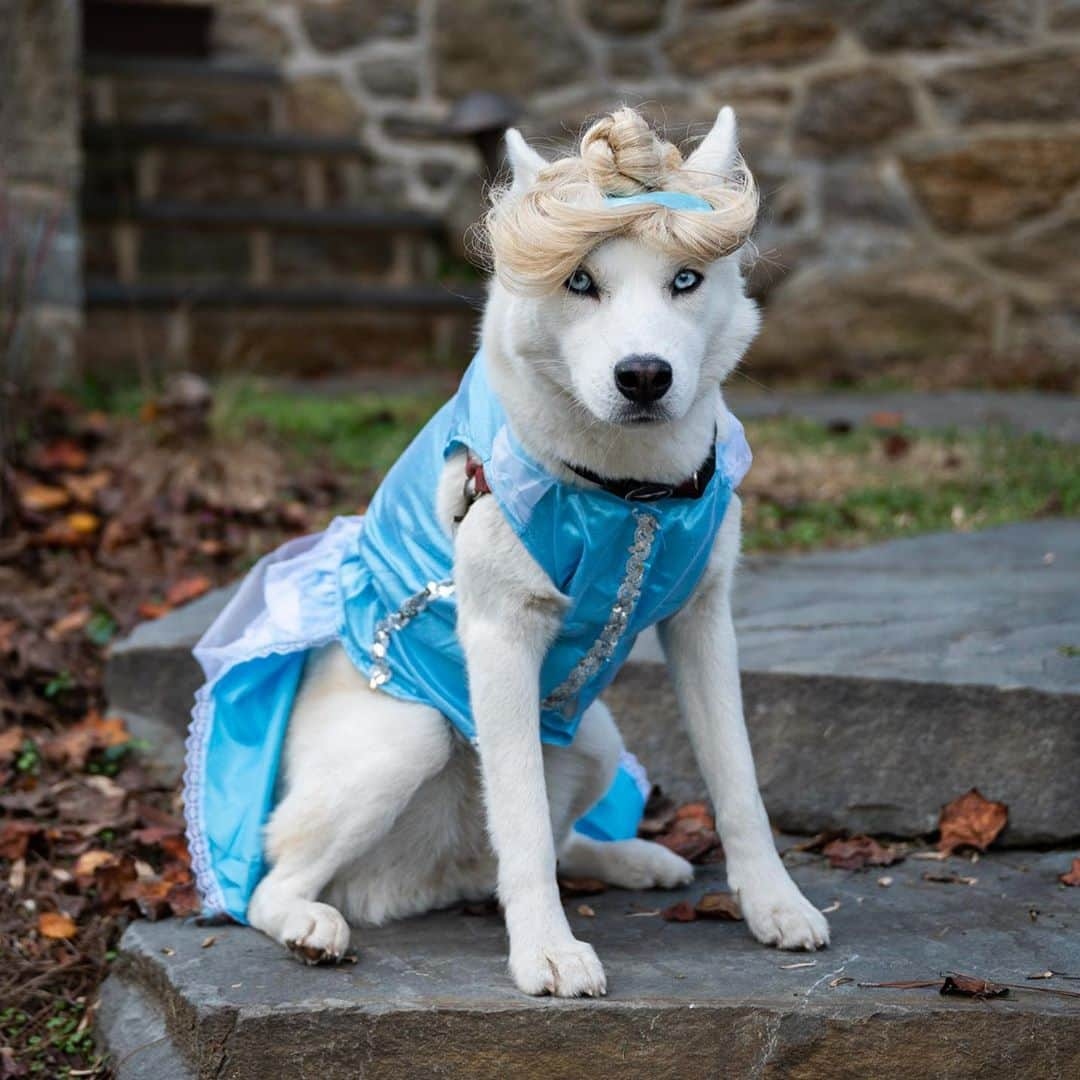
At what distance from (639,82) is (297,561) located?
5361 mm

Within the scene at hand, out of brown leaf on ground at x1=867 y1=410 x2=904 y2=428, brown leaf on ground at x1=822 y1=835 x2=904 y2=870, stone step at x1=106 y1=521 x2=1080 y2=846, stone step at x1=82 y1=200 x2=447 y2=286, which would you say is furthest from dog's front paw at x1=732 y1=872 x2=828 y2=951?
stone step at x1=82 y1=200 x2=447 y2=286

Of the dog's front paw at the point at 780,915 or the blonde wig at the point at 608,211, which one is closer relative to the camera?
the blonde wig at the point at 608,211

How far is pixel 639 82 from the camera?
8016mm

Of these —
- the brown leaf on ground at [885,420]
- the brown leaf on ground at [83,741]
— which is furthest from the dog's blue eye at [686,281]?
the brown leaf on ground at [885,420]

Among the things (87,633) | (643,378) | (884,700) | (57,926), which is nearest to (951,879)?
(884,700)

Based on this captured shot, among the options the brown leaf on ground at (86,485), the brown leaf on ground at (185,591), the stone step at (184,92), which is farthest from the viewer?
the stone step at (184,92)

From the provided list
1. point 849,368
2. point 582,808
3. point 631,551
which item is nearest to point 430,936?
point 582,808

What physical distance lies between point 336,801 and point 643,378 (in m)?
1.00

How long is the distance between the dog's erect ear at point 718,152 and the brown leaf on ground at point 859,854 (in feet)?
5.01

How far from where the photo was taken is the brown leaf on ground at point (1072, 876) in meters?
3.12

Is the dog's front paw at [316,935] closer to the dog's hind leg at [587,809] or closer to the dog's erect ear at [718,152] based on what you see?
the dog's hind leg at [587,809]

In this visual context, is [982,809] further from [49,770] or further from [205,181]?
[205,181]

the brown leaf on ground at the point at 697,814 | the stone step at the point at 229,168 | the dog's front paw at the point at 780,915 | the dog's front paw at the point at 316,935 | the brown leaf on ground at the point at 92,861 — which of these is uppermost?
the stone step at the point at 229,168

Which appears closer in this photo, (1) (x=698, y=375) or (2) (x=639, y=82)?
(1) (x=698, y=375)
